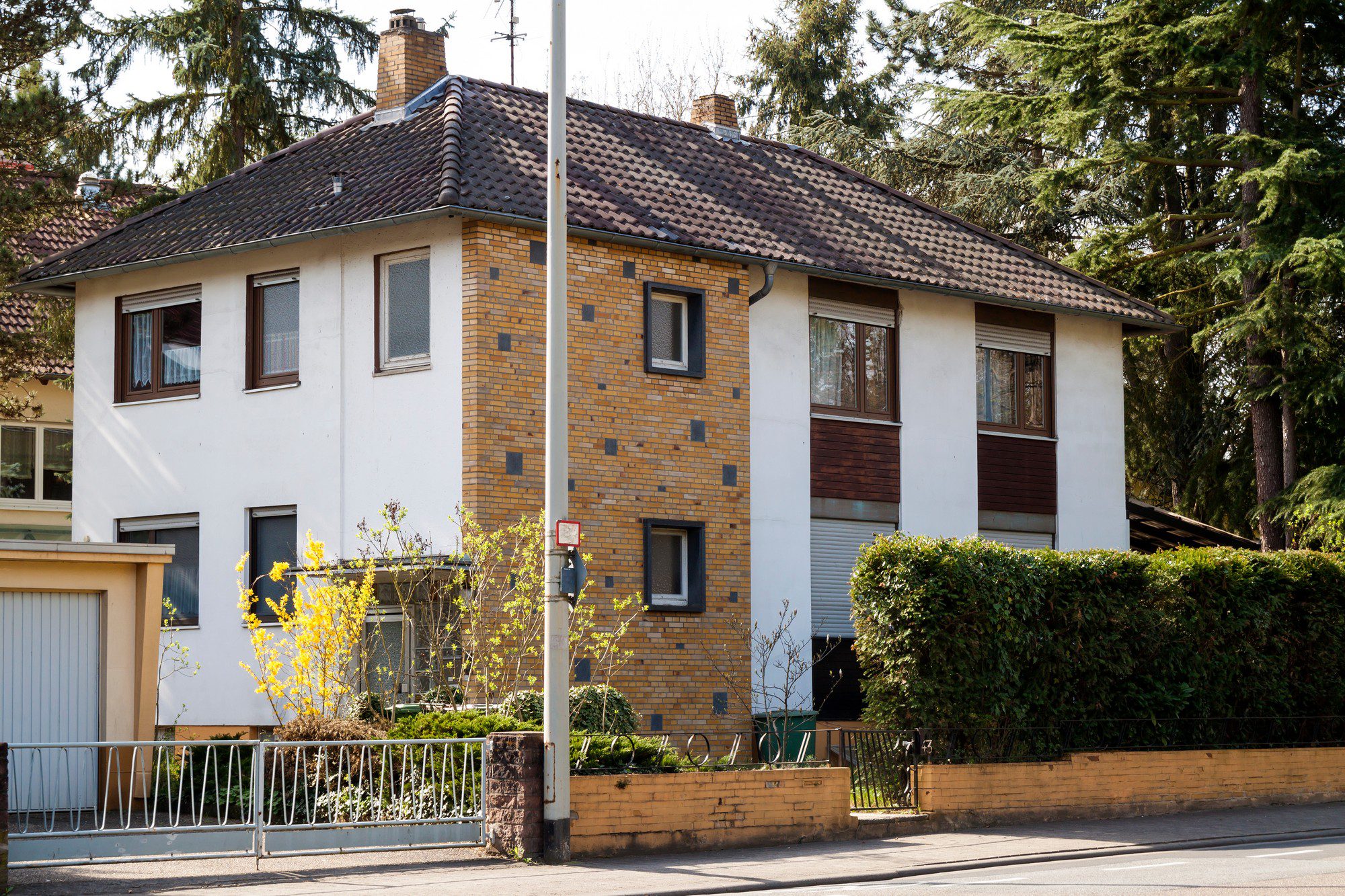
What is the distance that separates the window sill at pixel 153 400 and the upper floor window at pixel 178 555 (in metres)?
1.56

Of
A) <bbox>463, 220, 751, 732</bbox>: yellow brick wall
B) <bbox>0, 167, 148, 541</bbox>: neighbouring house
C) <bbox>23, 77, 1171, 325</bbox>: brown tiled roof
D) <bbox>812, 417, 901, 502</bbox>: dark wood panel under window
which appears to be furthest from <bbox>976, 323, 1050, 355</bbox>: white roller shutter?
<bbox>0, 167, 148, 541</bbox>: neighbouring house

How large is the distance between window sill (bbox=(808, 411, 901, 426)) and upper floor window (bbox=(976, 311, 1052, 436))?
6.18ft

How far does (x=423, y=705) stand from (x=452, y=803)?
A: 8.12 ft

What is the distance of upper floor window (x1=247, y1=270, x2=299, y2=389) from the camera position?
21.6m

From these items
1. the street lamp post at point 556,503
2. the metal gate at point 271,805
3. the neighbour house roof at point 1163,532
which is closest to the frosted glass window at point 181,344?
the metal gate at point 271,805

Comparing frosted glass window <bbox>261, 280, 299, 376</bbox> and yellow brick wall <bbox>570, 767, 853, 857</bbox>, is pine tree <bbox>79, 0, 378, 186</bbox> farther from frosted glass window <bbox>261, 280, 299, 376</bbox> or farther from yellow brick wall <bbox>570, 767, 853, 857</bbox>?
yellow brick wall <bbox>570, 767, 853, 857</bbox>

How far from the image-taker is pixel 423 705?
17266 millimetres

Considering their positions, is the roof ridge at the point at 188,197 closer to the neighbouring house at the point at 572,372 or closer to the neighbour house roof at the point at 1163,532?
the neighbouring house at the point at 572,372

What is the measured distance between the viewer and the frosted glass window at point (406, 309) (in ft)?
66.6

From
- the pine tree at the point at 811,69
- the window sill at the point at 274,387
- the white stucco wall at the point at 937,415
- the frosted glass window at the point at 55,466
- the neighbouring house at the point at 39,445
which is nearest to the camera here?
the window sill at the point at 274,387

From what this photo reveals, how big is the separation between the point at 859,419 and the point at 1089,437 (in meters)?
4.90

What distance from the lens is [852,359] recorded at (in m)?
23.8

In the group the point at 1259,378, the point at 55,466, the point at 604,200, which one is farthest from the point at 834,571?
the point at 55,466

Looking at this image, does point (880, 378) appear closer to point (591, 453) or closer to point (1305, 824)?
point (591, 453)
